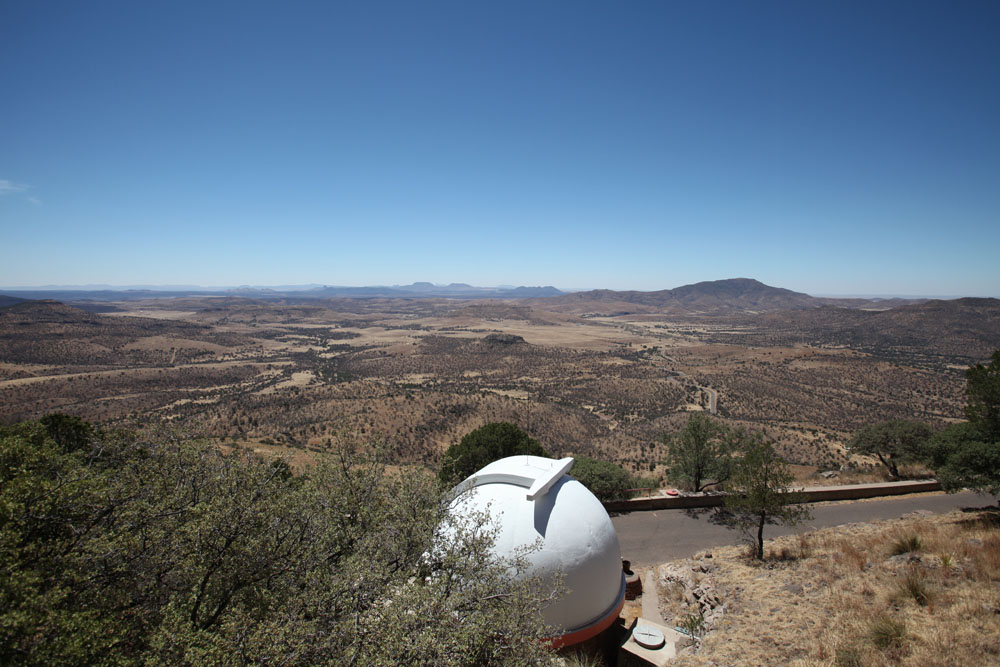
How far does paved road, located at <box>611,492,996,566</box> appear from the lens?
1524 cm

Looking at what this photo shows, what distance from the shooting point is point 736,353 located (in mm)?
104375

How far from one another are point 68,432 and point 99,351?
113 metres

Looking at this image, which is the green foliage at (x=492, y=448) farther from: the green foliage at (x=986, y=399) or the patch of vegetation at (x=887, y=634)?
the green foliage at (x=986, y=399)

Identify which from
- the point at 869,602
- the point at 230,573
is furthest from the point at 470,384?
the point at 230,573

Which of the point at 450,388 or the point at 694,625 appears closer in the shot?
the point at 694,625

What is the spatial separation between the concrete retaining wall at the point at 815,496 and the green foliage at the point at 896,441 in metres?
5.44

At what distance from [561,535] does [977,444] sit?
14.9 meters

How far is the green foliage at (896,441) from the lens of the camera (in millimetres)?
24422

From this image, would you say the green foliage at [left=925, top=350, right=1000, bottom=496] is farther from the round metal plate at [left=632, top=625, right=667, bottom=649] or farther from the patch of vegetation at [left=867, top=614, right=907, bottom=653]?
the round metal plate at [left=632, top=625, right=667, bottom=649]

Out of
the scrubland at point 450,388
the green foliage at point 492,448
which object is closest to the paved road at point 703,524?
the green foliage at point 492,448

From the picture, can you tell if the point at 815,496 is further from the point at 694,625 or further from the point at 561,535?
the point at 561,535

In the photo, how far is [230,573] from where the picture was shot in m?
6.64

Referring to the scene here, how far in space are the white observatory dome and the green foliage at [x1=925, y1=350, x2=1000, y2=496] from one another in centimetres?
1227

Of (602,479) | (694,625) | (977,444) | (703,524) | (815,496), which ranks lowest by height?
(703,524)
